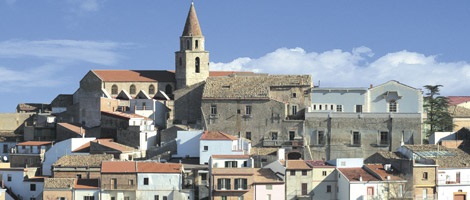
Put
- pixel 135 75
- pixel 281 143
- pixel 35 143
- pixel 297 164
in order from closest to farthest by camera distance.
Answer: pixel 297 164 → pixel 281 143 → pixel 35 143 → pixel 135 75

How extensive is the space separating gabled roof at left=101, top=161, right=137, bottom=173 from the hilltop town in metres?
0.10

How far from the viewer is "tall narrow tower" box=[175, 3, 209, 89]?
96.1 m

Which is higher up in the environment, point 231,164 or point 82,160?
point 82,160

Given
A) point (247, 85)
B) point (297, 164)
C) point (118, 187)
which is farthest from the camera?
point (247, 85)

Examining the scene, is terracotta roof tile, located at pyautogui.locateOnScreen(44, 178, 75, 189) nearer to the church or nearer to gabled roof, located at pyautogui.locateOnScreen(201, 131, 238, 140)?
gabled roof, located at pyautogui.locateOnScreen(201, 131, 238, 140)

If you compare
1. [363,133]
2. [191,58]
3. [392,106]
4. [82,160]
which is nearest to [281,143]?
[363,133]

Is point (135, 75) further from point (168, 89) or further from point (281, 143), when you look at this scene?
point (281, 143)

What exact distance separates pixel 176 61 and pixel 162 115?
668 centimetres

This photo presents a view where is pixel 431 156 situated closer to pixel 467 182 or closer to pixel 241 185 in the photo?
pixel 467 182

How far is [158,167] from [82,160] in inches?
308

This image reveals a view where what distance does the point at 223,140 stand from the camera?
82.0 meters

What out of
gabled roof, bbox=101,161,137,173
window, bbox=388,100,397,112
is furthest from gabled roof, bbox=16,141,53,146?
window, bbox=388,100,397,112

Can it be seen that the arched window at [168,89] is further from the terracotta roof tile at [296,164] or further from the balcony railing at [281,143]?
the terracotta roof tile at [296,164]

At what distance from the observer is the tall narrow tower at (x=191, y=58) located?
3784 inches
